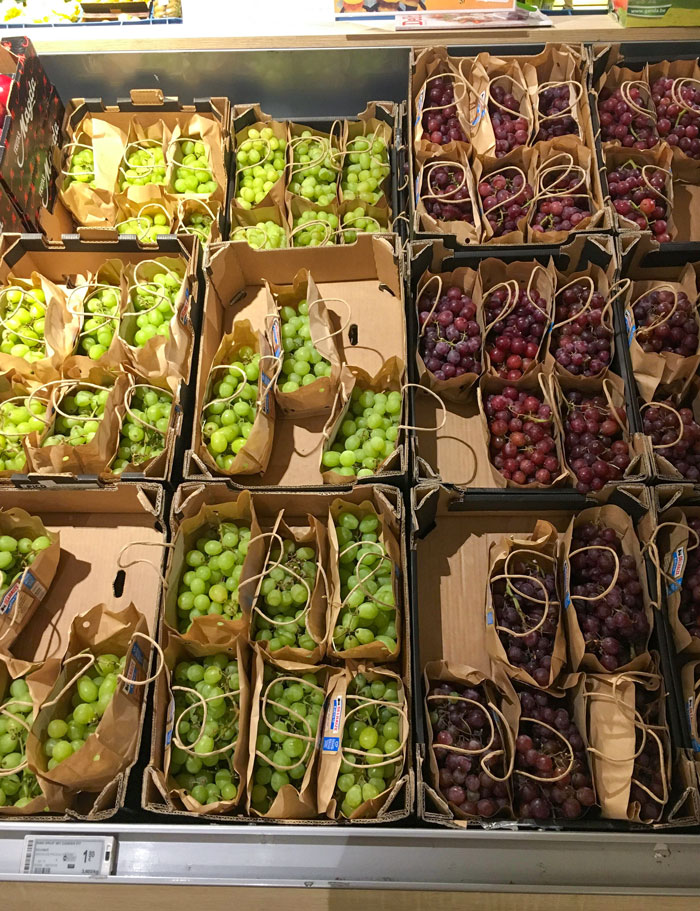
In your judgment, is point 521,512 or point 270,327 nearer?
point 521,512

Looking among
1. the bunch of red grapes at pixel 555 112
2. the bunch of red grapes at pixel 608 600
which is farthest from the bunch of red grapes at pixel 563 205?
the bunch of red grapes at pixel 608 600

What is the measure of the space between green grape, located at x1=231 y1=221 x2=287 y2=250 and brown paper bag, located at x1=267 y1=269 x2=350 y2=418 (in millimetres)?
198

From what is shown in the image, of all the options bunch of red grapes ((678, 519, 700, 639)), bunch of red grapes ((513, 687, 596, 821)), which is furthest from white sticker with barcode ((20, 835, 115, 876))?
bunch of red grapes ((678, 519, 700, 639))

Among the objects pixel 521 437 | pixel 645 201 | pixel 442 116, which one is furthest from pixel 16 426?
pixel 645 201

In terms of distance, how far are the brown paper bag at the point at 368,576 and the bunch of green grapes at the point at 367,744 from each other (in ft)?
0.26

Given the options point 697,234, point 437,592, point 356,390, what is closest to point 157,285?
point 356,390

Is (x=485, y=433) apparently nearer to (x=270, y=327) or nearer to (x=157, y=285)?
(x=270, y=327)

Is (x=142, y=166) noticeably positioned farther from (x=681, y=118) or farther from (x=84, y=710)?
(x=681, y=118)

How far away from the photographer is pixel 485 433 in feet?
5.97

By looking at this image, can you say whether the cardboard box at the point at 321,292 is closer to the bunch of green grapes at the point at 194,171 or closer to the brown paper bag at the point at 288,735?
the bunch of green grapes at the point at 194,171

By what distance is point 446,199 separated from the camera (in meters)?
2.12

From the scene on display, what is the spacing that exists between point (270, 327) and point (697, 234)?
4.85ft

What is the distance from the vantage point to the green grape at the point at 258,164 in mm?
2283

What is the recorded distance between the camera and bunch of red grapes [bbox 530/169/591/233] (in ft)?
6.73
